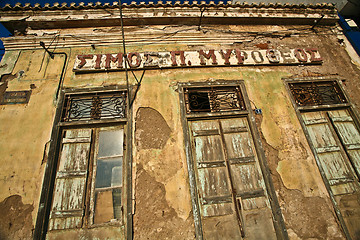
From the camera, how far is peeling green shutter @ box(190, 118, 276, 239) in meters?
3.17

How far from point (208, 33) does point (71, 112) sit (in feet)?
11.3

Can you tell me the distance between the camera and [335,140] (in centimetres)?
396

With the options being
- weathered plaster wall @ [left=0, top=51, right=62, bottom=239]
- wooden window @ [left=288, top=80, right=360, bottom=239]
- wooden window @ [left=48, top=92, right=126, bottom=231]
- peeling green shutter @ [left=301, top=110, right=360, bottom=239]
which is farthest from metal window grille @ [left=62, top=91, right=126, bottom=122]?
peeling green shutter @ [left=301, top=110, right=360, bottom=239]

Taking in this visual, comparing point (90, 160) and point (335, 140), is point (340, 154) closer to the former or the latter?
point (335, 140)

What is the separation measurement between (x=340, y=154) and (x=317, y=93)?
1345mm

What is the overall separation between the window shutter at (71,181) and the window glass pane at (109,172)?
8.3 inches

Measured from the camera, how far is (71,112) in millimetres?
3910

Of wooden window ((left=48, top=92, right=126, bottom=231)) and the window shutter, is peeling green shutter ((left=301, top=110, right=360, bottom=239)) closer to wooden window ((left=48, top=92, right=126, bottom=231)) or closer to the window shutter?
wooden window ((left=48, top=92, right=126, bottom=231))

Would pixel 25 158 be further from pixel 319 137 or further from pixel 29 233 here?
pixel 319 137

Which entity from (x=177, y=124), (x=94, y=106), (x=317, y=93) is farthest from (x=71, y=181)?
(x=317, y=93)

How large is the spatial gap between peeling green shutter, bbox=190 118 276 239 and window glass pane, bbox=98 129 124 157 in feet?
4.30

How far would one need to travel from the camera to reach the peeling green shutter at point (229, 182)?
10.4 ft

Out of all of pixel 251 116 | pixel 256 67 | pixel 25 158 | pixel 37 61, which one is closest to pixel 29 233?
pixel 25 158

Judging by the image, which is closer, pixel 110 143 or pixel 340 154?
pixel 110 143
